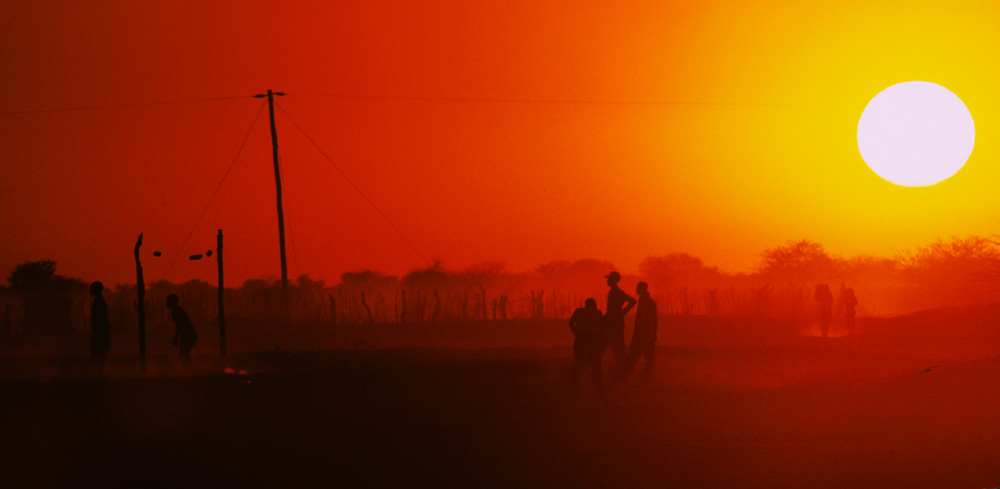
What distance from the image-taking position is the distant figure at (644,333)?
17656mm

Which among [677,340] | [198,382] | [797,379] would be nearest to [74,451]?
[198,382]

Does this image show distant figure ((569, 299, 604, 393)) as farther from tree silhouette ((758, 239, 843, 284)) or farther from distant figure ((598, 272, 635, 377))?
tree silhouette ((758, 239, 843, 284))

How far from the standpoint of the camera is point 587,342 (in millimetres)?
16922

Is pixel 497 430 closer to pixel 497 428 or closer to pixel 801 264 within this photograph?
pixel 497 428

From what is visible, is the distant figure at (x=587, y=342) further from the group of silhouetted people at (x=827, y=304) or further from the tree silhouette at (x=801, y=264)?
the tree silhouette at (x=801, y=264)

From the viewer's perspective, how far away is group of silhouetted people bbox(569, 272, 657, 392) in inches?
666

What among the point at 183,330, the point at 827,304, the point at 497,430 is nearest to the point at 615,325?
the point at 497,430

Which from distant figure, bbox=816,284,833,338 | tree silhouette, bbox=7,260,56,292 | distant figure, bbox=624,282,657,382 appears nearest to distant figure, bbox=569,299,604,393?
distant figure, bbox=624,282,657,382

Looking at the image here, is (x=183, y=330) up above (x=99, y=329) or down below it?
below

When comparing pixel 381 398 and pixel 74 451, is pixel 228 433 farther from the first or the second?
pixel 381 398

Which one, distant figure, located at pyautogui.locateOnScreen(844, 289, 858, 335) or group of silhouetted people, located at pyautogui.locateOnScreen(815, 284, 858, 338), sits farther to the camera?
distant figure, located at pyautogui.locateOnScreen(844, 289, 858, 335)

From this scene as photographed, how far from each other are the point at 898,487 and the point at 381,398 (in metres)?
8.92

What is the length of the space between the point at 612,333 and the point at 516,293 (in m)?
65.4

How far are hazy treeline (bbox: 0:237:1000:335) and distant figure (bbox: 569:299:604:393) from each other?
536 inches
